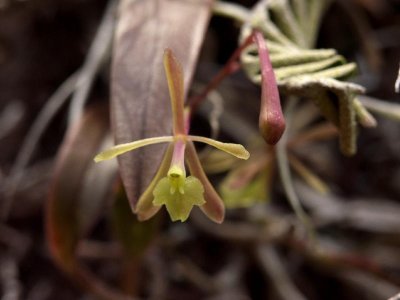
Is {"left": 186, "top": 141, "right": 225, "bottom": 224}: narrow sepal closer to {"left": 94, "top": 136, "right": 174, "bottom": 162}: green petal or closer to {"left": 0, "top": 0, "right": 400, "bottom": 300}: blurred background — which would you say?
{"left": 94, "top": 136, "right": 174, "bottom": 162}: green petal

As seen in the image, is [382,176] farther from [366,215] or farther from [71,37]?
[71,37]

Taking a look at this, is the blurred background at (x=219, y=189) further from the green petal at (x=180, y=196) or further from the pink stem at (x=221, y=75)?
the green petal at (x=180, y=196)

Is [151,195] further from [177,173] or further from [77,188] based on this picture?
[77,188]

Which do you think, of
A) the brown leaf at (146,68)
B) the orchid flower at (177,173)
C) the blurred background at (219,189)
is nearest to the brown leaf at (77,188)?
the blurred background at (219,189)

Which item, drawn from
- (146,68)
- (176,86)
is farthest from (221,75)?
(176,86)

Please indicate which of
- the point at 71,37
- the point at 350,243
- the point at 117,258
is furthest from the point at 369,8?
the point at 117,258

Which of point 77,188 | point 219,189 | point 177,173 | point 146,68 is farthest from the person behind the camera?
point 219,189
